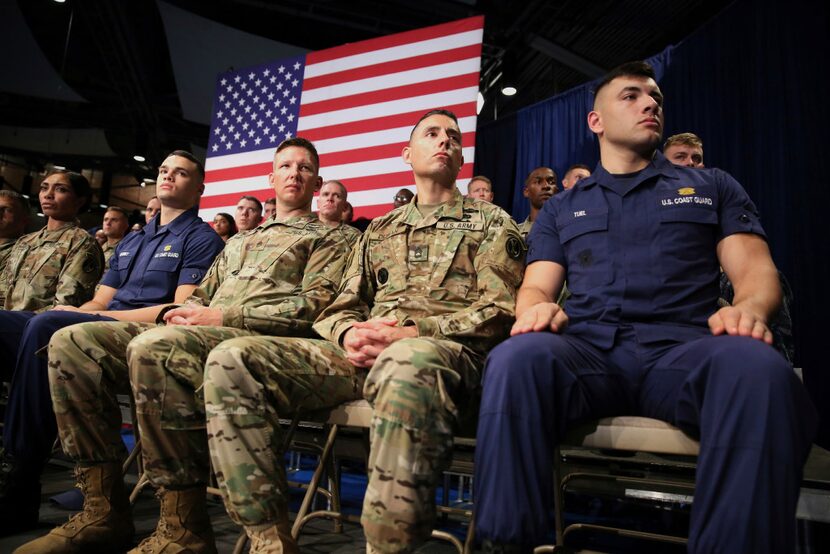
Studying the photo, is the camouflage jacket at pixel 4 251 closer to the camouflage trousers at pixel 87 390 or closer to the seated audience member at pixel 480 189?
the camouflage trousers at pixel 87 390

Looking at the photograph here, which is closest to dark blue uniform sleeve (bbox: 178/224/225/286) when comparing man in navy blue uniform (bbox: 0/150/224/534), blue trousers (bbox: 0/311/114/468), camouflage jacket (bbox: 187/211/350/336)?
man in navy blue uniform (bbox: 0/150/224/534)

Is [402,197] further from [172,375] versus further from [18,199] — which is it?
[172,375]

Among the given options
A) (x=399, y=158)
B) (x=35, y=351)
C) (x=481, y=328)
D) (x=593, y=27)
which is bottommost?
(x=35, y=351)

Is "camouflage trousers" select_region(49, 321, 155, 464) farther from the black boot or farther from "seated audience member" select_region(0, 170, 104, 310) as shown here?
"seated audience member" select_region(0, 170, 104, 310)

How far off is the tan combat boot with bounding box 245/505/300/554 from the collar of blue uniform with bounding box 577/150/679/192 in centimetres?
125

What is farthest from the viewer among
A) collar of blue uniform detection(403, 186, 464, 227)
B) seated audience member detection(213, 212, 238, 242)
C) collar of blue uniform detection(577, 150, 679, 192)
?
seated audience member detection(213, 212, 238, 242)

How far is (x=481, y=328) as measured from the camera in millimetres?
1552

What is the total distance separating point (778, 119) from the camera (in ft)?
13.1

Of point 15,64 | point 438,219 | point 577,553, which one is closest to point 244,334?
point 438,219

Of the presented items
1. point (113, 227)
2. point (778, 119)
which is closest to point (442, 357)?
point (778, 119)

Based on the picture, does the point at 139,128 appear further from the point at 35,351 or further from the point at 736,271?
the point at 736,271

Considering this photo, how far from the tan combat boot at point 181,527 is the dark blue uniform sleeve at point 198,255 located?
3.78 ft

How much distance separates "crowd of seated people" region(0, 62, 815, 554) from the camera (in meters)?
1.07

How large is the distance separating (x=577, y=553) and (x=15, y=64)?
13344mm
